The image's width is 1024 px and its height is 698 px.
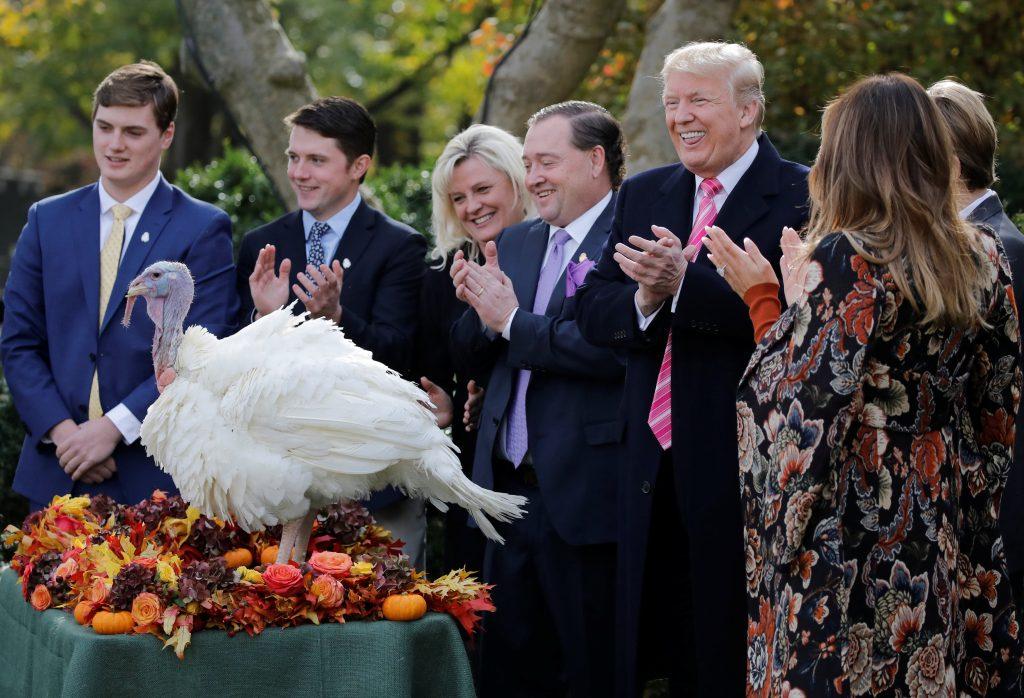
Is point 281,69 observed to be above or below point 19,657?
above

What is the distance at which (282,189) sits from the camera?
26.7ft

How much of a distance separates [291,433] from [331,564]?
46 centimetres

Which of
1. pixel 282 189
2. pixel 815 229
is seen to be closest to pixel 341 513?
pixel 815 229

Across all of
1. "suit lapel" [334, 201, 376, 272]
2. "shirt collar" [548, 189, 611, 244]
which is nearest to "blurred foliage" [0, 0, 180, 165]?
"suit lapel" [334, 201, 376, 272]

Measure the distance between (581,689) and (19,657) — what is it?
6.55ft

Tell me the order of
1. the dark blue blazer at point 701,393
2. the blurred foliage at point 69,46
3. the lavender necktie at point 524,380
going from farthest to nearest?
the blurred foliage at point 69,46
the lavender necktie at point 524,380
the dark blue blazer at point 701,393

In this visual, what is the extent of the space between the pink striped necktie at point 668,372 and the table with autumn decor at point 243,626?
805mm

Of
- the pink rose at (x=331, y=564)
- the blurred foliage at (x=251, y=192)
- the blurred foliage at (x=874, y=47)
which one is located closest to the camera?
the pink rose at (x=331, y=564)

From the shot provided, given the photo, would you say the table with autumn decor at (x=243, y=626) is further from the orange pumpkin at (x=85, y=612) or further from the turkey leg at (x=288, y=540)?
the turkey leg at (x=288, y=540)

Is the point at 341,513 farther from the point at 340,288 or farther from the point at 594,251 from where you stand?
the point at 594,251

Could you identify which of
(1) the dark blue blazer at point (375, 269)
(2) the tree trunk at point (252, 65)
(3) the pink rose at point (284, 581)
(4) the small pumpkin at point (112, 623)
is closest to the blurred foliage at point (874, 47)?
(2) the tree trunk at point (252, 65)

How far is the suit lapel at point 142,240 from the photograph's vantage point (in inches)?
214

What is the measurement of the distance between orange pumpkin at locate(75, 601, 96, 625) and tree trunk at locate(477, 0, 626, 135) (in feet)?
16.0

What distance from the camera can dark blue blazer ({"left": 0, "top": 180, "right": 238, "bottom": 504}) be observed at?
539 centimetres
